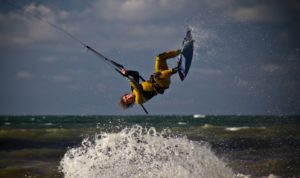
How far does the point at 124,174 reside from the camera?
40.5 ft

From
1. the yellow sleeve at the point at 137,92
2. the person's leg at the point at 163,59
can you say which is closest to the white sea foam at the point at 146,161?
the yellow sleeve at the point at 137,92

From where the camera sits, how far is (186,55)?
10.8 metres

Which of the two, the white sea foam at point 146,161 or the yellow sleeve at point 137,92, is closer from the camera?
the yellow sleeve at point 137,92

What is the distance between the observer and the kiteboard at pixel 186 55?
413 inches

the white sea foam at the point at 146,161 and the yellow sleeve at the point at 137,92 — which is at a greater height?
the yellow sleeve at the point at 137,92

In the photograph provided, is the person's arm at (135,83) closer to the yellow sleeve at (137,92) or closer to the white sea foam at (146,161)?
the yellow sleeve at (137,92)

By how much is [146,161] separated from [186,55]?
4039 mm

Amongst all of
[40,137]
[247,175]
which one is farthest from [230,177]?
[40,137]

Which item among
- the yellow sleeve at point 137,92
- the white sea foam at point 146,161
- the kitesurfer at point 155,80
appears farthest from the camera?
the white sea foam at point 146,161

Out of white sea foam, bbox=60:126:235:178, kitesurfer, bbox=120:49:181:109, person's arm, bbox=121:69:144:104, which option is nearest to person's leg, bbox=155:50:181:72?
kitesurfer, bbox=120:49:181:109

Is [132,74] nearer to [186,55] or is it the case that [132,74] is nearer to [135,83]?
[135,83]

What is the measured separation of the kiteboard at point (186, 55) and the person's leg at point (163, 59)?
201 millimetres

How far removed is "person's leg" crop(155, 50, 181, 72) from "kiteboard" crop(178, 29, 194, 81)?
0.20 metres

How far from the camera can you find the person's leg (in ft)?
34.6
